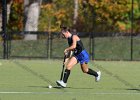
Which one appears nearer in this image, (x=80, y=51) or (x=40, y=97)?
(x=40, y=97)

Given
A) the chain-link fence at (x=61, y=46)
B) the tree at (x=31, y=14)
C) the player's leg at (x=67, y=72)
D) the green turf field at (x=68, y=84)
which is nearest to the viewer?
the green turf field at (x=68, y=84)

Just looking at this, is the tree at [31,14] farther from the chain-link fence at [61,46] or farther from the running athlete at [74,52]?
the running athlete at [74,52]

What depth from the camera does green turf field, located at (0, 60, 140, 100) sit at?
15.0 m

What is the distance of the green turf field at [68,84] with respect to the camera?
1502 centimetres

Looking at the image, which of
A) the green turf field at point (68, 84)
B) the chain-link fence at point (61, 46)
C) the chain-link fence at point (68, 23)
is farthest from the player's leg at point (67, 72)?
the chain-link fence at point (61, 46)

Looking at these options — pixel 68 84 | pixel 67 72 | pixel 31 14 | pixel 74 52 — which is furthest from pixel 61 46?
pixel 67 72

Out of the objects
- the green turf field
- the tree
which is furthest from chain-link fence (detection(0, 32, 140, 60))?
the tree

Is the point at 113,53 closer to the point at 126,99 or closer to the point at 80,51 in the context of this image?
the point at 80,51

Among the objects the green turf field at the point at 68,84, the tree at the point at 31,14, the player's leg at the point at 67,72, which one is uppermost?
the tree at the point at 31,14

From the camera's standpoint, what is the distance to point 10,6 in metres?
40.3

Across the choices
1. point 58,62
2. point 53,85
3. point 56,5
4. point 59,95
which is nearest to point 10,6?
point 56,5

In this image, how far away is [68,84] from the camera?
Answer: 1828cm

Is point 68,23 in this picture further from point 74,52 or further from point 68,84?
point 74,52

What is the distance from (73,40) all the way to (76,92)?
1.63 m
